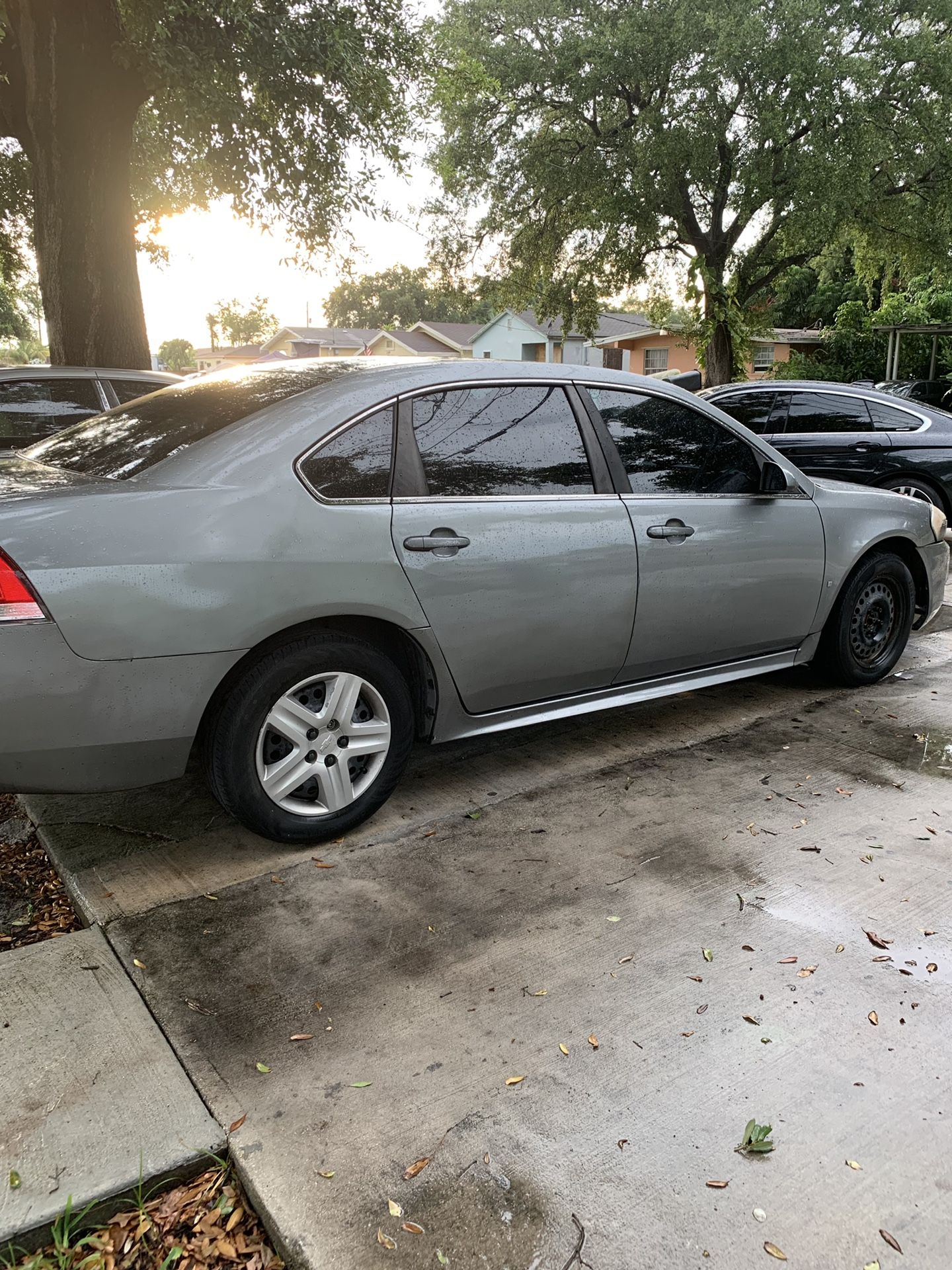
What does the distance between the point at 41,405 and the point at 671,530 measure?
4.92 meters

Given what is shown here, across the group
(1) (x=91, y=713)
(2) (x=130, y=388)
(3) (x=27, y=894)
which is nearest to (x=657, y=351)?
(2) (x=130, y=388)

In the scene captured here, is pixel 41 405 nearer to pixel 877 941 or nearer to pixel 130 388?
pixel 130 388

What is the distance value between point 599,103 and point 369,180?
10.6 m

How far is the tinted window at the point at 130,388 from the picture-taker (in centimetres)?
712

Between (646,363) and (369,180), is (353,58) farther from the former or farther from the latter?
(646,363)

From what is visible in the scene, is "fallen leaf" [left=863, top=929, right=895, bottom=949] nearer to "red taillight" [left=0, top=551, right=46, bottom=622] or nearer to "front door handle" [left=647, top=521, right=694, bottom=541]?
"front door handle" [left=647, top=521, right=694, bottom=541]

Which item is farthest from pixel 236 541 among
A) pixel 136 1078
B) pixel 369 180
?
pixel 369 180

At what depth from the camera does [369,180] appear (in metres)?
10.8

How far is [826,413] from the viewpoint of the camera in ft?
29.3

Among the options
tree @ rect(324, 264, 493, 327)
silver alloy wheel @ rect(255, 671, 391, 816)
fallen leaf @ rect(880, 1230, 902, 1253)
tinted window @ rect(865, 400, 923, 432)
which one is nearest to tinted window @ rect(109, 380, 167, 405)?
silver alloy wheel @ rect(255, 671, 391, 816)

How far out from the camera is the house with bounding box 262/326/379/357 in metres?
70.9

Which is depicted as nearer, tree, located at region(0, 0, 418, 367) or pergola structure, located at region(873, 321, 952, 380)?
tree, located at region(0, 0, 418, 367)

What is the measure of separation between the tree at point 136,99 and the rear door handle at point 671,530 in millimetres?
6922

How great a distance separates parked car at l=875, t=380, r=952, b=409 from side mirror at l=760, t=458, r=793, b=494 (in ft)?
60.3
